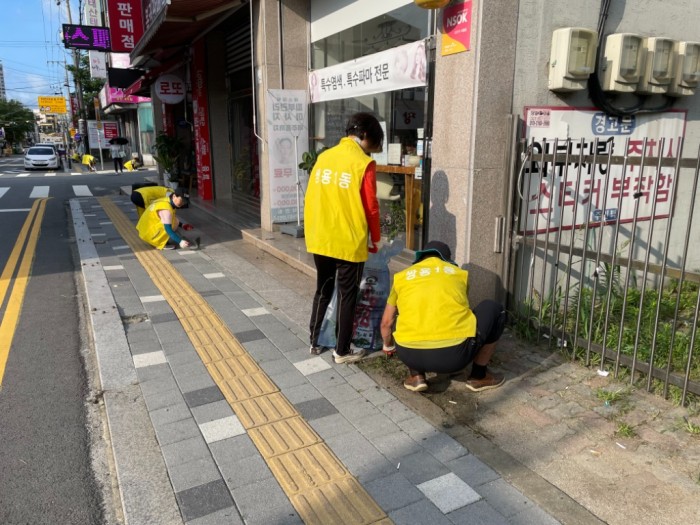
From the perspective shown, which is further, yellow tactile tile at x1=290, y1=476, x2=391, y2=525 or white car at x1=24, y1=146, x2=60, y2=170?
white car at x1=24, y1=146, x2=60, y2=170

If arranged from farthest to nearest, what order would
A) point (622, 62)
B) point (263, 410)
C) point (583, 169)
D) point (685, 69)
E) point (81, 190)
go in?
point (81, 190) → point (685, 69) → point (583, 169) → point (622, 62) → point (263, 410)

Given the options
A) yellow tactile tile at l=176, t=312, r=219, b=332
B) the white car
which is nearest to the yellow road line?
yellow tactile tile at l=176, t=312, r=219, b=332

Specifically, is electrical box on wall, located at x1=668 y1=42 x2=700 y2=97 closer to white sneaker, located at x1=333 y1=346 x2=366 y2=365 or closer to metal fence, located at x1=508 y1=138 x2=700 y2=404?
metal fence, located at x1=508 y1=138 x2=700 y2=404

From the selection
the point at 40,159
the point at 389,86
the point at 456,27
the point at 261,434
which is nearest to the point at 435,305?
the point at 261,434

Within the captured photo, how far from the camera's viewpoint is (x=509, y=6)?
4031 millimetres

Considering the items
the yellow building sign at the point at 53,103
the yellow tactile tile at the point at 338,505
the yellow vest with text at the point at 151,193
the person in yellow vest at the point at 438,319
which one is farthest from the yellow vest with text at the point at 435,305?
the yellow building sign at the point at 53,103

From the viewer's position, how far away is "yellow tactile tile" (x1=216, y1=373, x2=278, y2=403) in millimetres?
3453

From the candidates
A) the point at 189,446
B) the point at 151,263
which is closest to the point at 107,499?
the point at 189,446

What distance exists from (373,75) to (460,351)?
4.03 metres

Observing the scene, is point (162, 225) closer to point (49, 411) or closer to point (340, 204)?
point (49, 411)

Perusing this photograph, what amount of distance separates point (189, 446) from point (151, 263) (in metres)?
4.59

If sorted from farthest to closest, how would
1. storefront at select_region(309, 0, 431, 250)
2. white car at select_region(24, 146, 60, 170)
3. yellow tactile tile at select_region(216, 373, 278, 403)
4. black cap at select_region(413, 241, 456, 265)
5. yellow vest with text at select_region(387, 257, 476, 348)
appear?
white car at select_region(24, 146, 60, 170), storefront at select_region(309, 0, 431, 250), yellow tactile tile at select_region(216, 373, 278, 403), black cap at select_region(413, 241, 456, 265), yellow vest with text at select_region(387, 257, 476, 348)

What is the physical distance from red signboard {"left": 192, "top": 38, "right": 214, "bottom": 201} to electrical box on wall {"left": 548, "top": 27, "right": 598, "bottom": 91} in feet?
30.0

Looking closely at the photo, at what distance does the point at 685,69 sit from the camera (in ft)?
16.1
